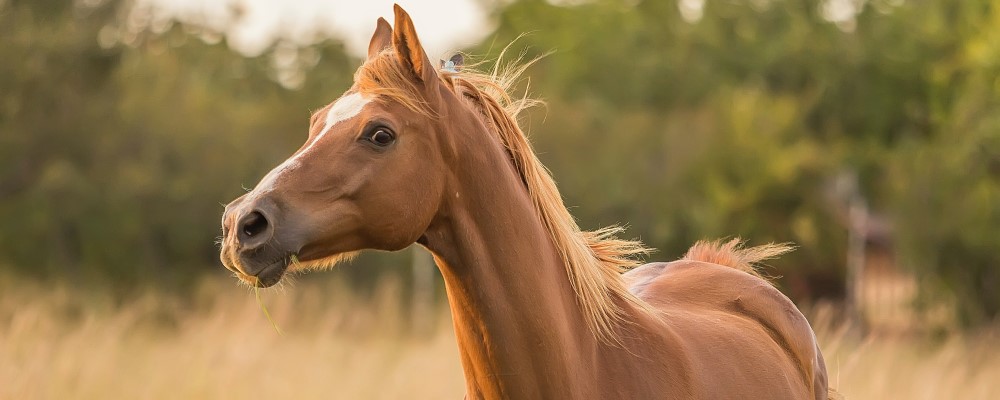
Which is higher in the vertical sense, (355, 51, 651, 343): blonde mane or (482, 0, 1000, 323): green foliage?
(355, 51, 651, 343): blonde mane

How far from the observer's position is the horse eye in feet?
10.7

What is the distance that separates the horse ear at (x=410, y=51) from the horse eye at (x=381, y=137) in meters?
0.22

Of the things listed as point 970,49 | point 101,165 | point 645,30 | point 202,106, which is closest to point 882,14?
point 645,30

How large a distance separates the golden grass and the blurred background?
0.03 meters

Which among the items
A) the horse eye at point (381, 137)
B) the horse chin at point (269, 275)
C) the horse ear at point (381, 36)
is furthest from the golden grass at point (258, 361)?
the horse chin at point (269, 275)

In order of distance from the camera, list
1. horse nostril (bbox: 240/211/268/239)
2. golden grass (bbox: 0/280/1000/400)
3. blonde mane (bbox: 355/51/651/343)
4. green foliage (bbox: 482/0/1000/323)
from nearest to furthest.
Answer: horse nostril (bbox: 240/211/268/239)
blonde mane (bbox: 355/51/651/343)
golden grass (bbox: 0/280/1000/400)
green foliage (bbox: 482/0/1000/323)

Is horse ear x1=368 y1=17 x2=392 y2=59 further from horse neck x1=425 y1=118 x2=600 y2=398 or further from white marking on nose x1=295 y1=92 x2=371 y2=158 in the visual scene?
horse neck x1=425 y1=118 x2=600 y2=398

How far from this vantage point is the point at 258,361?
340 inches

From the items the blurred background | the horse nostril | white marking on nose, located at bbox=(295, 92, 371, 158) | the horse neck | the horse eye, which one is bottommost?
the blurred background

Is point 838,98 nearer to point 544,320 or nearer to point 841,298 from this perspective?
point 841,298

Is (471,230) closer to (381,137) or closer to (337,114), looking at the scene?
(381,137)

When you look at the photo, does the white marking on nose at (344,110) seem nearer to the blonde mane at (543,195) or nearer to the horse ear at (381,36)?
the blonde mane at (543,195)

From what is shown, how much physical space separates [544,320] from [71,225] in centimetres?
1329

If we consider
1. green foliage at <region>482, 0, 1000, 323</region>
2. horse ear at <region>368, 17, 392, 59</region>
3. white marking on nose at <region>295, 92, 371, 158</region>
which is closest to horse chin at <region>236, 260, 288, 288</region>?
white marking on nose at <region>295, 92, 371, 158</region>
